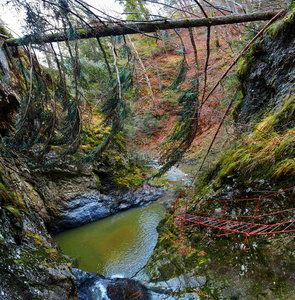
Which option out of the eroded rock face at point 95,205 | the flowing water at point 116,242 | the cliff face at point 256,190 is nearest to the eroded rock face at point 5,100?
the eroded rock face at point 95,205

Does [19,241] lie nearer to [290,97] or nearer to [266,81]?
[290,97]

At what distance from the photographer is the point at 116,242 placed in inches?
241

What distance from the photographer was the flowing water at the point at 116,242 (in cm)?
507

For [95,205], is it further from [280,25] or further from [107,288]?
[280,25]

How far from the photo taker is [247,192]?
3227 mm

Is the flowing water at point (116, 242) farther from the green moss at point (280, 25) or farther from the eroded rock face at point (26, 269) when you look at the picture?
the green moss at point (280, 25)

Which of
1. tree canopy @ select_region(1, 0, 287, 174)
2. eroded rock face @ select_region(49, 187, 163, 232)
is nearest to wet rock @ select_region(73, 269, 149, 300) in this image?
tree canopy @ select_region(1, 0, 287, 174)

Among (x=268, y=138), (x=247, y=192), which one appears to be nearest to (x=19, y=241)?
(x=247, y=192)

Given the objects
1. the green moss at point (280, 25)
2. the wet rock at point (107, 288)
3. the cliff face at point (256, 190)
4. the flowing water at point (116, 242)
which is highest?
the green moss at point (280, 25)

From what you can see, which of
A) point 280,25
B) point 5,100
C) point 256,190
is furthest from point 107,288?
point 280,25

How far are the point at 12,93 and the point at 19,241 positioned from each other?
171 inches

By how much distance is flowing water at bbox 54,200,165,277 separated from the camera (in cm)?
507

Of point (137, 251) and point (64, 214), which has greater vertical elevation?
point (64, 214)

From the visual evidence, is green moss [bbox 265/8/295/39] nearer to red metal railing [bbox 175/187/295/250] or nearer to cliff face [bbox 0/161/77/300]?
red metal railing [bbox 175/187/295/250]
